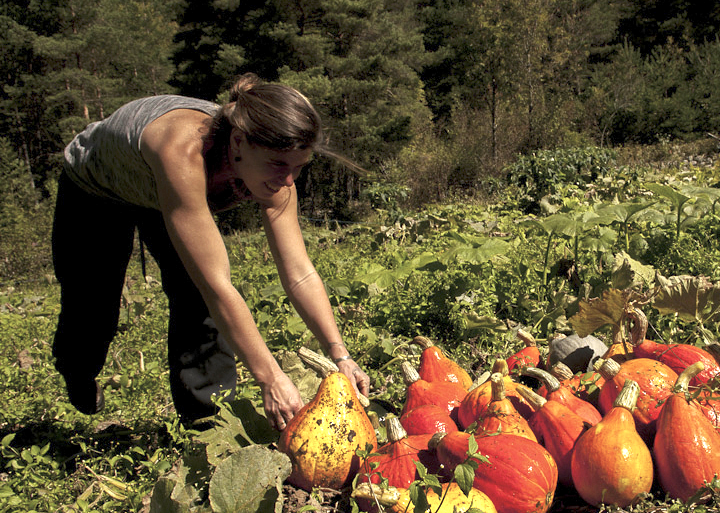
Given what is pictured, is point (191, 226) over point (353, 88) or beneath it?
over

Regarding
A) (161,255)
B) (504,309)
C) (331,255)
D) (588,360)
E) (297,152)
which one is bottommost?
(331,255)

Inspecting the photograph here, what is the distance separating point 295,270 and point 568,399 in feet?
3.51

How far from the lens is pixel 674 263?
11.9ft

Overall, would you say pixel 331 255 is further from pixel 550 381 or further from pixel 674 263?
pixel 550 381

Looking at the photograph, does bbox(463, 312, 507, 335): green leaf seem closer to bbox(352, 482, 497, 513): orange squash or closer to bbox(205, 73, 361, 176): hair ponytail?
bbox(205, 73, 361, 176): hair ponytail

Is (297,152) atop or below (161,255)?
atop

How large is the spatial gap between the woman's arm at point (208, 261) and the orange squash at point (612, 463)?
32.6 inches

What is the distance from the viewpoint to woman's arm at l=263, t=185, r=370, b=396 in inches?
85.9

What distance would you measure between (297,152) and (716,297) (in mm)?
1748

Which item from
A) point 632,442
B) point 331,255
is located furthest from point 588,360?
point 331,255

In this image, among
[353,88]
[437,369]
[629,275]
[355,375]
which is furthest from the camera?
[353,88]

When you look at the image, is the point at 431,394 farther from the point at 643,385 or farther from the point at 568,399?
the point at 643,385

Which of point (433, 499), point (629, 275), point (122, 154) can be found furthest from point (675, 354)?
point (122, 154)

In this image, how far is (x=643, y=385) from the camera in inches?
68.7
